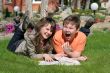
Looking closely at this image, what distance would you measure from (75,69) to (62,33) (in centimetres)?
129

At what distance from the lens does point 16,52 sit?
9.14 metres

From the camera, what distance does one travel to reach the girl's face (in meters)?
8.32

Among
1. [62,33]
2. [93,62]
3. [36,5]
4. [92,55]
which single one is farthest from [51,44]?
[36,5]

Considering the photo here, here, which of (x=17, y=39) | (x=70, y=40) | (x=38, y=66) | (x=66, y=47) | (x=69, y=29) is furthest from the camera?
(x=17, y=39)

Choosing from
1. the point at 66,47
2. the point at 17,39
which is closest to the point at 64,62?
the point at 66,47

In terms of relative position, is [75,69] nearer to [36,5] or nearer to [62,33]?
[62,33]

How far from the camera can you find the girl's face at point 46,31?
328 inches

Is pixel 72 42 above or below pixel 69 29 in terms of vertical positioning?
below

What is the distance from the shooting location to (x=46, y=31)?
27.3 ft

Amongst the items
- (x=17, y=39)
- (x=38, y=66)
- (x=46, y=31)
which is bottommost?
(x=38, y=66)

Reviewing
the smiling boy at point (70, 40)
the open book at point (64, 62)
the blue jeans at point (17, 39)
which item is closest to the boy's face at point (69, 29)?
the smiling boy at point (70, 40)

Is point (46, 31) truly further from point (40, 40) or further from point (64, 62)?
point (64, 62)

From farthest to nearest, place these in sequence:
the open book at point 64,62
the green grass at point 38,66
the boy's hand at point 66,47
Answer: the boy's hand at point 66,47 < the open book at point 64,62 < the green grass at point 38,66

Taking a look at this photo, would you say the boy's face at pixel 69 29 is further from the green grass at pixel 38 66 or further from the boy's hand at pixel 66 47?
the green grass at pixel 38 66
